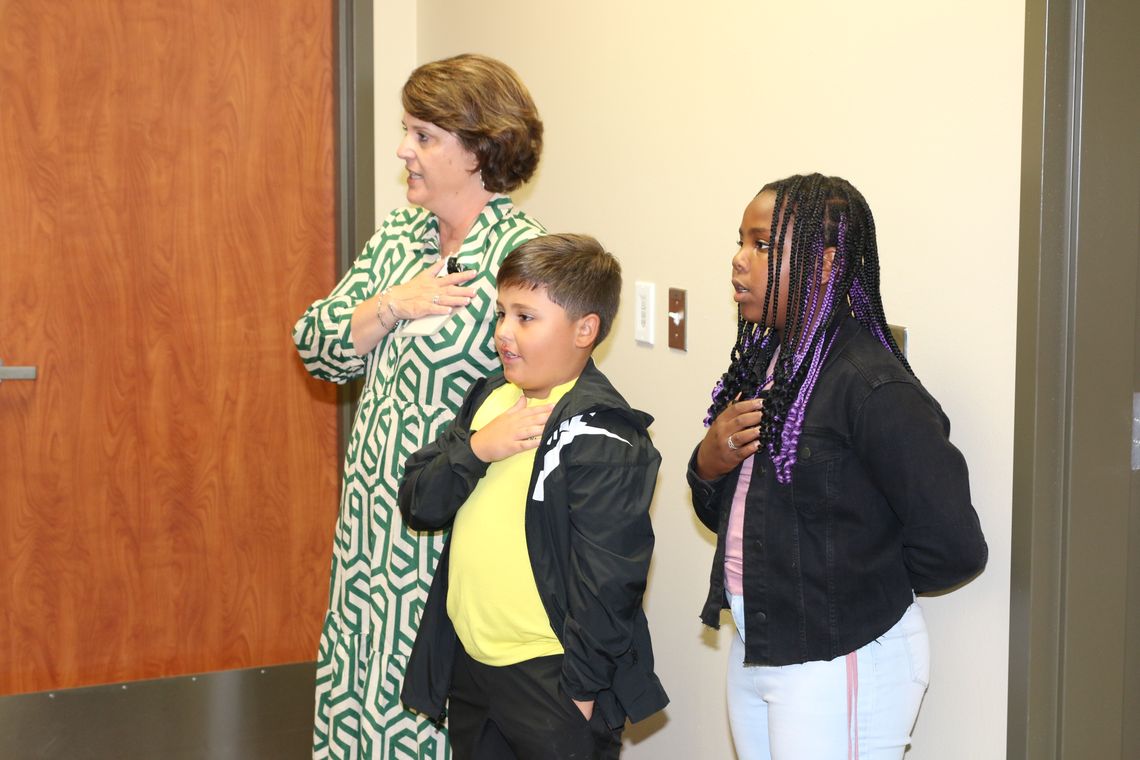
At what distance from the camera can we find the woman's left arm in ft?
4.96

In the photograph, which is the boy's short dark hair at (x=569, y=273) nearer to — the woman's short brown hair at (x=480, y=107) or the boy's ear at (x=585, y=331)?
the boy's ear at (x=585, y=331)

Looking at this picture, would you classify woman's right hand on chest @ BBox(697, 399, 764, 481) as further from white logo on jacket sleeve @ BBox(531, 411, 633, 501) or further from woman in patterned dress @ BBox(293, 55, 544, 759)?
woman in patterned dress @ BBox(293, 55, 544, 759)

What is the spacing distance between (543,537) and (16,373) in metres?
1.97

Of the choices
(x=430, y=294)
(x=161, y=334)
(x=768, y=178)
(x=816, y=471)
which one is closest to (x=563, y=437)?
(x=816, y=471)

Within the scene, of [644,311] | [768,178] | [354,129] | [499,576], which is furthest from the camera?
[354,129]

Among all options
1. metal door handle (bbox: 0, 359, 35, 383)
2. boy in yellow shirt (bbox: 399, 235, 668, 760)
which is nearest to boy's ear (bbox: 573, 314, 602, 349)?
boy in yellow shirt (bbox: 399, 235, 668, 760)

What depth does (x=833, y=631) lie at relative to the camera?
1.60 m

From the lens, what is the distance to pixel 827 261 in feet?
5.29

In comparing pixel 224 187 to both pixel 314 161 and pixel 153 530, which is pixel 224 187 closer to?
pixel 314 161

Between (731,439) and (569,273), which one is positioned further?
(569,273)

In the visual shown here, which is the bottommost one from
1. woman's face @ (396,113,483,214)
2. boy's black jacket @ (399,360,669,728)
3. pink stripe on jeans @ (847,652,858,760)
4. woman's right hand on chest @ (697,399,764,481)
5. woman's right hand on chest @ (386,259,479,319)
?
pink stripe on jeans @ (847,652,858,760)

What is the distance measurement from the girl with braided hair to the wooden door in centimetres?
209

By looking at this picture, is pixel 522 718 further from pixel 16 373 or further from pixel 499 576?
pixel 16 373

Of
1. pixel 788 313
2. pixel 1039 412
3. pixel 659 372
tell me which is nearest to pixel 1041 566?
pixel 1039 412
